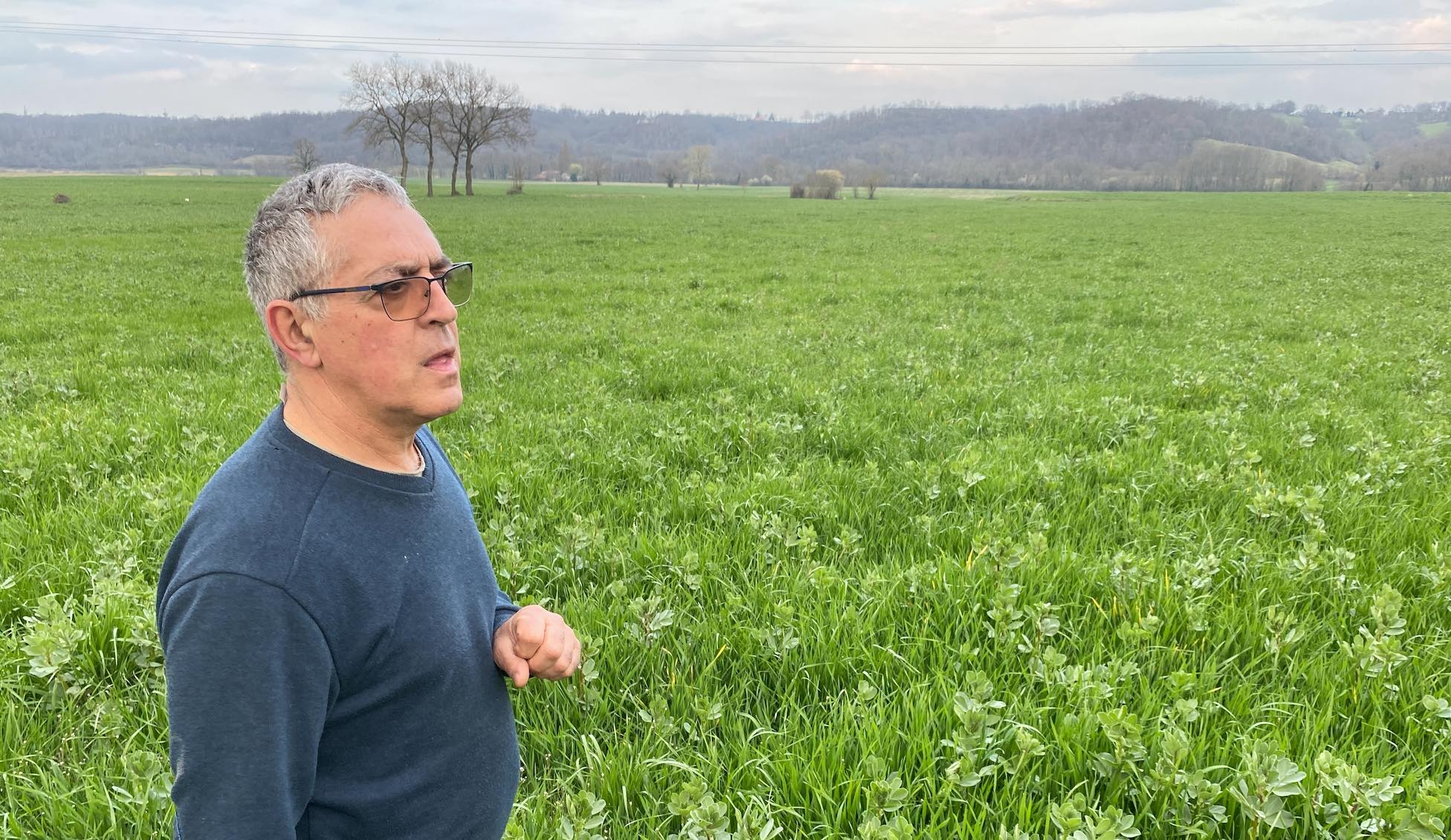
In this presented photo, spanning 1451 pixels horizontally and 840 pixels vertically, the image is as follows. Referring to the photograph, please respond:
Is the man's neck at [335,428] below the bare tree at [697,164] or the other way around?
below

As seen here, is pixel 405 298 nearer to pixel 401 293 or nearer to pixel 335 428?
pixel 401 293

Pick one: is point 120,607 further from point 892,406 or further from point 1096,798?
point 892,406

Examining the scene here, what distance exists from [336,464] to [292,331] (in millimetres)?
343

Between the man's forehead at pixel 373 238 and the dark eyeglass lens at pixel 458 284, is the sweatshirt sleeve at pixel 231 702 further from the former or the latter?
the dark eyeglass lens at pixel 458 284

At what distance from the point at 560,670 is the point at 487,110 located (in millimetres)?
83347

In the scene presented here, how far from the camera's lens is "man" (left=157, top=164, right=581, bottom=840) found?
148 centimetres

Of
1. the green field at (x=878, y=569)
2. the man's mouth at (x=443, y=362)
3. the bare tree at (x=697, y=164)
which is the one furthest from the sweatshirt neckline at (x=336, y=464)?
the bare tree at (x=697, y=164)

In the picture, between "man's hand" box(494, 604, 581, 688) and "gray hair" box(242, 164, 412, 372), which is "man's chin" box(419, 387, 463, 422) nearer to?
"gray hair" box(242, 164, 412, 372)

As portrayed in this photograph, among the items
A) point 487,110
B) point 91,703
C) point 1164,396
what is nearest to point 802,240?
point 1164,396

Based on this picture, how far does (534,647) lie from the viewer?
2088 mm

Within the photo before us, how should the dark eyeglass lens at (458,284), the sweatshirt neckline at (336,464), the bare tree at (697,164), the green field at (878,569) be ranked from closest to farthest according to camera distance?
the sweatshirt neckline at (336,464)
the dark eyeglass lens at (458,284)
the green field at (878,569)
the bare tree at (697,164)

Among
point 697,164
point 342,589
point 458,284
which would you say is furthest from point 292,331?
point 697,164

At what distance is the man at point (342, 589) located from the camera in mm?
1484

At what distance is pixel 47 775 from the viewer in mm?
2770
